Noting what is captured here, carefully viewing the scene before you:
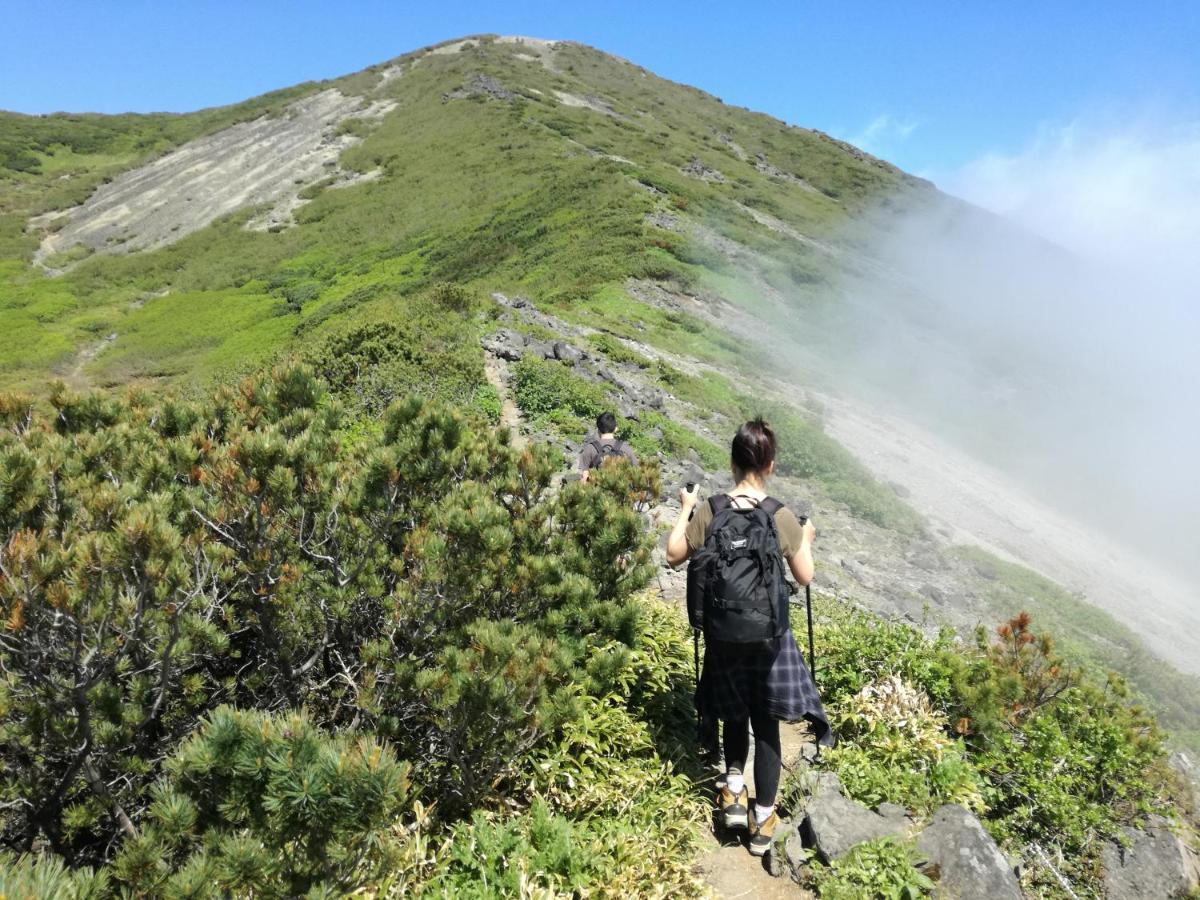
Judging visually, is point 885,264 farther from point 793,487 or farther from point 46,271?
point 46,271

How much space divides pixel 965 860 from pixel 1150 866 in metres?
1.69

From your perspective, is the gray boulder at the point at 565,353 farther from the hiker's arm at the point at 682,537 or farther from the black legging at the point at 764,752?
the black legging at the point at 764,752

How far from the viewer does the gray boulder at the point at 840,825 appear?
3.93 metres

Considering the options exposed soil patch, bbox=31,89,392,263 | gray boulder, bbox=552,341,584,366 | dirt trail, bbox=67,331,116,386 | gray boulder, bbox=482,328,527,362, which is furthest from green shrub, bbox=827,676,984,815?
exposed soil patch, bbox=31,89,392,263

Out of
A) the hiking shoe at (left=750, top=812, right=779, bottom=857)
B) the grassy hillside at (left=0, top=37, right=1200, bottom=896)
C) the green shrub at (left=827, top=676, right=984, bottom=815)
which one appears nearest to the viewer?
the grassy hillside at (left=0, top=37, right=1200, bottom=896)

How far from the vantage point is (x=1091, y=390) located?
35.0 meters

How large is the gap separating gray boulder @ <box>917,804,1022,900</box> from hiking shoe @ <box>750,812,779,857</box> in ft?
2.77

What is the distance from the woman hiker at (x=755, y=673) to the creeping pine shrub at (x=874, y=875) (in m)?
0.43

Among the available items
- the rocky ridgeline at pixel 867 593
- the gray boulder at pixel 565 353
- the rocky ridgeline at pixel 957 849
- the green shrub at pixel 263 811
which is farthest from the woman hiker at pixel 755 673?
the gray boulder at pixel 565 353

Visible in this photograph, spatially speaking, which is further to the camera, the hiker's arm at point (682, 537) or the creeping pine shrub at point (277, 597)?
the hiker's arm at point (682, 537)

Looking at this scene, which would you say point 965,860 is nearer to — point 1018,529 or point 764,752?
point 764,752

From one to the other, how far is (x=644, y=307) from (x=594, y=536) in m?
19.3

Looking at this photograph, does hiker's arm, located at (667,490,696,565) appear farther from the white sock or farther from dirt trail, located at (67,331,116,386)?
dirt trail, located at (67,331,116,386)

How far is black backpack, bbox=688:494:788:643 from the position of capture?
3551 mm
